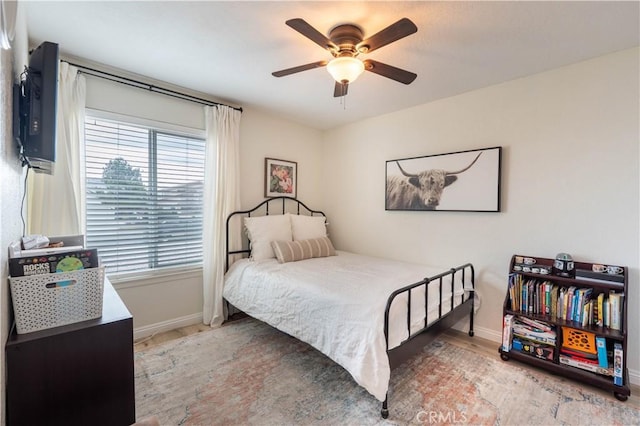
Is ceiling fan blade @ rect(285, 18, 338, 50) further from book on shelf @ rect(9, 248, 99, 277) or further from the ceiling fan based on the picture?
book on shelf @ rect(9, 248, 99, 277)

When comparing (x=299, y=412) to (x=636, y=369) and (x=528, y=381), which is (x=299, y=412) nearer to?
(x=528, y=381)

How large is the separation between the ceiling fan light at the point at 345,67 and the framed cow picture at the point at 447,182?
1.67 meters

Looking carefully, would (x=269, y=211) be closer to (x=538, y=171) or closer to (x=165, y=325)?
(x=165, y=325)

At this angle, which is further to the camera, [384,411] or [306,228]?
[306,228]

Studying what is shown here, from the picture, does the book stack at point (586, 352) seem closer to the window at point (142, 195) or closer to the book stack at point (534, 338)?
the book stack at point (534, 338)

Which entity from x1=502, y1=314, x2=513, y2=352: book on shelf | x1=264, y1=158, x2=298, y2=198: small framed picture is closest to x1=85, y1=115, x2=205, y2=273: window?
x1=264, y1=158, x2=298, y2=198: small framed picture

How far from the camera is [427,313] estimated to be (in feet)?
7.28

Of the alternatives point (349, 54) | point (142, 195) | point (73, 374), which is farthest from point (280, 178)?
point (73, 374)

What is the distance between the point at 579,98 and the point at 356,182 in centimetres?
235

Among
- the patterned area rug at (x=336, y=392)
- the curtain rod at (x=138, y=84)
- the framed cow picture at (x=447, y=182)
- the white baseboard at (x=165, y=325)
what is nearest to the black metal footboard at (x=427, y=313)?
the patterned area rug at (x=336, y=392)

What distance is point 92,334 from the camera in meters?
1.09

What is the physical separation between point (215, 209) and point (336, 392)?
83.6 inches

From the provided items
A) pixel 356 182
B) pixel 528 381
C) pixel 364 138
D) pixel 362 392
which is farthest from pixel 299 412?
pixel 364 138

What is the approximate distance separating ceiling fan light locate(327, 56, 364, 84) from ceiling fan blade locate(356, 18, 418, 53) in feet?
0.33
